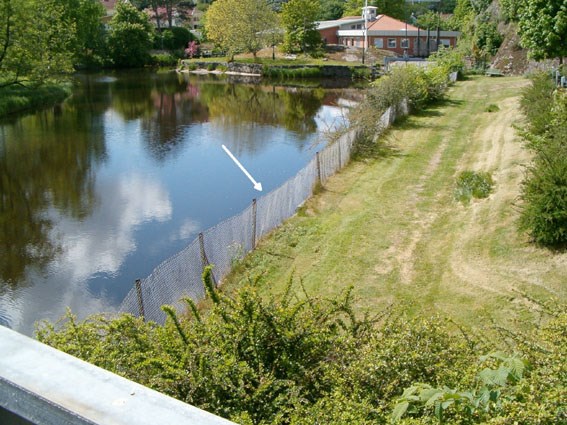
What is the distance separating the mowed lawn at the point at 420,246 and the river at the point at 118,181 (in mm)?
3794

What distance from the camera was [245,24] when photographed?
7275 cm

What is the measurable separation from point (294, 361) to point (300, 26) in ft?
245

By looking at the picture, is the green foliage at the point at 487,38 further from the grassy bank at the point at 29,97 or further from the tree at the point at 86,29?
the tree at the point at 86,29

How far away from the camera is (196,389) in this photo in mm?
4766

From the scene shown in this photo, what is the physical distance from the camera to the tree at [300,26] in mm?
75500

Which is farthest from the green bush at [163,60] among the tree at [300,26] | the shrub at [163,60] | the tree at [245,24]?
the tree at [300,26]

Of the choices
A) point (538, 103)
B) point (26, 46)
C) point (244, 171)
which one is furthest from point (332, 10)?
point (538, 103)

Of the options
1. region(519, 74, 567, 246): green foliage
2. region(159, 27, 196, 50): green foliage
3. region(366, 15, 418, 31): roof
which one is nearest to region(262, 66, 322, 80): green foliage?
region(366, 15, 418, 31): roof

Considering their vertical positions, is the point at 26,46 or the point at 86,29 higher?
the point at 86,29

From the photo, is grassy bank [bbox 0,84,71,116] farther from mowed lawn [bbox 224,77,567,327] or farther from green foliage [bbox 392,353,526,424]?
green foliage [bbox 392,353,526,424]

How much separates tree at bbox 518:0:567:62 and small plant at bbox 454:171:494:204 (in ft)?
30.5

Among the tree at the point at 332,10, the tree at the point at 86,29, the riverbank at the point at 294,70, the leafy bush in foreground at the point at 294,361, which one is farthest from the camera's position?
the tree at the point at 332,10

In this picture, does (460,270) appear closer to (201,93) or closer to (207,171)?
(207,171)

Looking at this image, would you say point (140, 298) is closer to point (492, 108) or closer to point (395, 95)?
point (395, 95)
